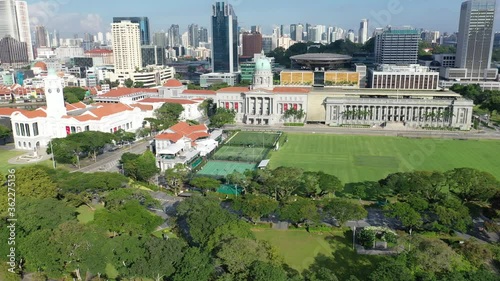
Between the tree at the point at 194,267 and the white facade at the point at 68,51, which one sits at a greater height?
the white facade at the point at 68,51

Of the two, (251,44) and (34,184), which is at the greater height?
(251,44)

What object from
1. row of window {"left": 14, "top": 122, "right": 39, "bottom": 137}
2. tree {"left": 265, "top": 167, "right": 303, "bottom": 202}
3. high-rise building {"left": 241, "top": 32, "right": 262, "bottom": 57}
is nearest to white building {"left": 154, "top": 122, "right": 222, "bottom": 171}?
tree {"left": 265, "top": 167, "right": 303, "bottom": 202}

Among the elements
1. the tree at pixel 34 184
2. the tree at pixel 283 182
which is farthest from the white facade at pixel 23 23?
the tree at pixel 283 182

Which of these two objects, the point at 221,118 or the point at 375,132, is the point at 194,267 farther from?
the point at 375,132

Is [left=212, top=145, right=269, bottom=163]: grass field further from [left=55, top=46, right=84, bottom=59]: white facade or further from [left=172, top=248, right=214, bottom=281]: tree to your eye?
[left=55, top=46, right=84, bottom=59]: white facade

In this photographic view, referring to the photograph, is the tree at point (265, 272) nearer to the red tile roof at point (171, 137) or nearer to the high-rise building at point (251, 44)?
the red tile roof at point (171, 137)

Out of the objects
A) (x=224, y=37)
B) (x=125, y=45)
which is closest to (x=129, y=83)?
(x=125, y=45)
